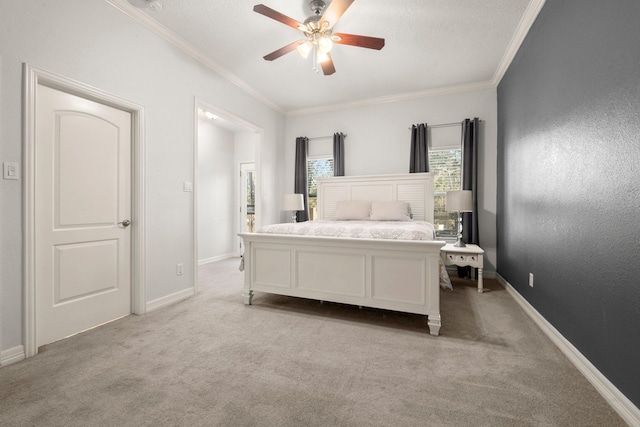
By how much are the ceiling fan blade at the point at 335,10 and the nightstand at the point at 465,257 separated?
9.33 ft

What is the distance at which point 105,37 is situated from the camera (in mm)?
2471

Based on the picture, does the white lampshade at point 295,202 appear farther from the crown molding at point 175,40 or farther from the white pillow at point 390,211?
the crown molding at point 175,40

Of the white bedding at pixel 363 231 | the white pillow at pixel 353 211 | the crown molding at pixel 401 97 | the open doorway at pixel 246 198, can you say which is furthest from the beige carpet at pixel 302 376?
the open doorway at pixel 246 198

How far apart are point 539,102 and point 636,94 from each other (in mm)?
1329

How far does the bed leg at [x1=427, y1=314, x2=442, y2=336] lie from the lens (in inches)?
90.7

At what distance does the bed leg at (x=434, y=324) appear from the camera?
2.30 metres

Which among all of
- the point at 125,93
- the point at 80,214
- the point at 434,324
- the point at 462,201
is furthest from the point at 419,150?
the point at 80,214

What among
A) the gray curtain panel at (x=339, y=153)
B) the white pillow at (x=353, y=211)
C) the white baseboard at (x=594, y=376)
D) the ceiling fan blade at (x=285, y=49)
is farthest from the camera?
the gray curtain panel at (x=339, y=153)

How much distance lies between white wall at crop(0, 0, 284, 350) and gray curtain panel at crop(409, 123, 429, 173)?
2.79 m

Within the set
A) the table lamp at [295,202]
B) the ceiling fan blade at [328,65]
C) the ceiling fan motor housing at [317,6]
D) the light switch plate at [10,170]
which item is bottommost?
the table lamp at [295,202]

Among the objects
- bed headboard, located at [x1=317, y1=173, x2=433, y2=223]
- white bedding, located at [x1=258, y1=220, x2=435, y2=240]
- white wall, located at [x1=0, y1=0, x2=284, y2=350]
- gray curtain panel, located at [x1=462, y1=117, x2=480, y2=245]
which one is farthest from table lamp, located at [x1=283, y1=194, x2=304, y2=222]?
gray curtain panel, located at [x1=462, y1=117, x2=480, y2=245]

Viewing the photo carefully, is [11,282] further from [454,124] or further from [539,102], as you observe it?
[454,124]

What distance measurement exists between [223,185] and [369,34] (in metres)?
4.27

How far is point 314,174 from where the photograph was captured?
552cm
